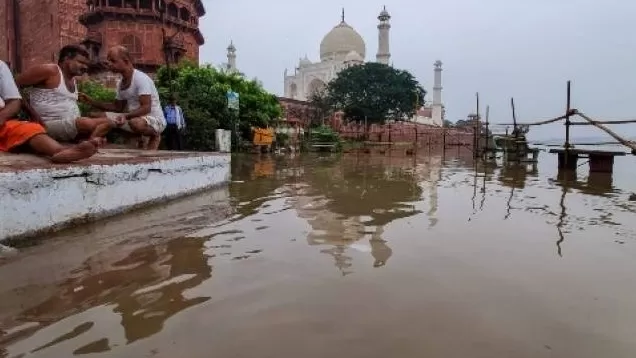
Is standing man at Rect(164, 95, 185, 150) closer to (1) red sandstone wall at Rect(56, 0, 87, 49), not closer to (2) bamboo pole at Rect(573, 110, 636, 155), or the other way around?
(2) bamboo pole at Rect(573, 110, 636, 155)

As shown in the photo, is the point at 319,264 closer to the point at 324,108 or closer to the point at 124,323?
the point at 124,323

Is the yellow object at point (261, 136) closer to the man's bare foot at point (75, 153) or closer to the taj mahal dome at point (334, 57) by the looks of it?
the man's bare foot at point (75, 153)

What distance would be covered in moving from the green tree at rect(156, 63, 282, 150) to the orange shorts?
787 centimetres

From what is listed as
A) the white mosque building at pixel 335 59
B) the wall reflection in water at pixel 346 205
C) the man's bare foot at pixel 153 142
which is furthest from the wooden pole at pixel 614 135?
the white mosque building at pixel 335 59

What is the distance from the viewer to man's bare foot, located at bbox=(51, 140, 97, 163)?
3.46 meters

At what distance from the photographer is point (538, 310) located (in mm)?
2018

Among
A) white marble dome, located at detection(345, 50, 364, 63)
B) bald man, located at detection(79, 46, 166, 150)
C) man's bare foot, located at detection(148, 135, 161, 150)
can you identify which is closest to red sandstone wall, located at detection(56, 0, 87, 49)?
man's bare foot, located at detection(148, 135, 161, 150)

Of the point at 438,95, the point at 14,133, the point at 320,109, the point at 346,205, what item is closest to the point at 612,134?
the point at 346,205

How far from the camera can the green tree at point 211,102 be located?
11.8 meters

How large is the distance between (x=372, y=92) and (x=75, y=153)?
33.4 metres

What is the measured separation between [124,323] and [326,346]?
828 mm

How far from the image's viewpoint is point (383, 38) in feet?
159

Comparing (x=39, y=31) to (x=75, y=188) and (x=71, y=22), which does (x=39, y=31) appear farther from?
(x=75, y=188)

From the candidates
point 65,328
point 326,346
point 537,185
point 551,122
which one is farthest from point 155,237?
point 551,122
